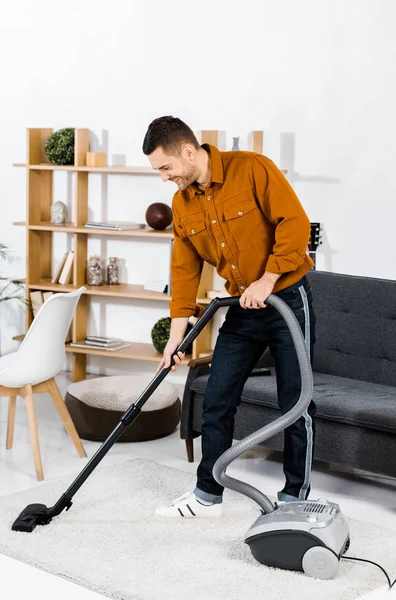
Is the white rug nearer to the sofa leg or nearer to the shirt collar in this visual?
the sofa leg

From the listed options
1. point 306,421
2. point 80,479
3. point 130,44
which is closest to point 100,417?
point 80,479

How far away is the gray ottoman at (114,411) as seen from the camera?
14.5ft

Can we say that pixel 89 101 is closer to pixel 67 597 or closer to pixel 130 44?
pixel 130 44

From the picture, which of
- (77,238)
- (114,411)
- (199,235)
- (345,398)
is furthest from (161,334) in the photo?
(199,235)

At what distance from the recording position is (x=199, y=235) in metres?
3.24

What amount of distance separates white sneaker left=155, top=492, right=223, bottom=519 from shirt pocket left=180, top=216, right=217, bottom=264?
88cm

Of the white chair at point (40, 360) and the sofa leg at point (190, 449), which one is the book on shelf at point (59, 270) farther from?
the sofa leg at point (190, 449)

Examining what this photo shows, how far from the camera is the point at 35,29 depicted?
593cm

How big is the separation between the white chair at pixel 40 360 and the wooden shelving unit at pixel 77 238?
4.76ft

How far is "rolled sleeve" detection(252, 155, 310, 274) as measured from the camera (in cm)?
306

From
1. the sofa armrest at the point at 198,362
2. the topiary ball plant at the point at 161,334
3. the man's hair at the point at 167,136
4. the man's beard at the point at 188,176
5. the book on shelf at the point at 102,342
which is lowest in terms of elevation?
the book on shelf at the point at 102,342

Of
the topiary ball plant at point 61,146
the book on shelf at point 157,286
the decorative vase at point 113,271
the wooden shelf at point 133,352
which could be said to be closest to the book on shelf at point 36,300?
the wooden shelf at point 133,352

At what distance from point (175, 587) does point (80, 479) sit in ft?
1.97

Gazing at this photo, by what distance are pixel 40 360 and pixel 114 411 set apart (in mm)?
634
